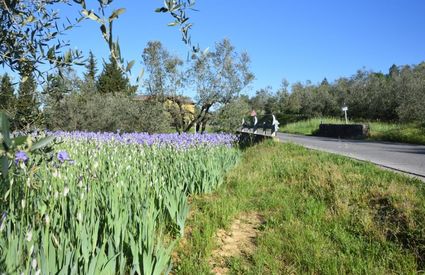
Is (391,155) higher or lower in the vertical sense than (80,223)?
lower

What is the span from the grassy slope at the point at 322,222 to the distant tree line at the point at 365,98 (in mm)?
20353

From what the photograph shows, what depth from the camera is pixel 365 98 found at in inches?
1465

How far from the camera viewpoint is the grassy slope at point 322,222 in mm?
3234

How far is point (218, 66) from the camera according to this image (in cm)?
2092

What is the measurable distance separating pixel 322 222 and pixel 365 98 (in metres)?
36.6

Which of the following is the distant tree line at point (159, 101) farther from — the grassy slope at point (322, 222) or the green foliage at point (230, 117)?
the grassy slope at point (322, 222)

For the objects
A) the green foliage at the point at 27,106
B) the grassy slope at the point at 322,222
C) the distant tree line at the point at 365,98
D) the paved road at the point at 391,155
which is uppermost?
the distant tree line at the point at 365,98

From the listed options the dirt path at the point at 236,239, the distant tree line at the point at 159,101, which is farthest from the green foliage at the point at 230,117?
the dirt path at the point at 236,239

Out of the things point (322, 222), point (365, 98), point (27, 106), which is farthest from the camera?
point (365, 98)

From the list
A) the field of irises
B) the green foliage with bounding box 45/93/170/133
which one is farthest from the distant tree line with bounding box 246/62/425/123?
the field of irises

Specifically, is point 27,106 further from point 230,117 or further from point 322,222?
point 230,117

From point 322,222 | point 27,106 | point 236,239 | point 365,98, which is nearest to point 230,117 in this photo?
point 322,222

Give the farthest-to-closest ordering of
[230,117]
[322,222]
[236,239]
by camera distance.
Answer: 1. [230,117]
2. [322,222]
3. [236,239]

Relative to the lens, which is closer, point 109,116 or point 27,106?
point 27,106
